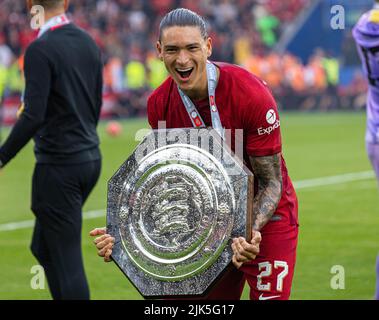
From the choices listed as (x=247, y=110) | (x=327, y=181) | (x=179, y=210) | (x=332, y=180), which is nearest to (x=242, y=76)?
(x=247, y=110)

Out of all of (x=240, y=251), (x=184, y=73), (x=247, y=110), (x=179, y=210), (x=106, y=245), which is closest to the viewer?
(x=240, y=251)

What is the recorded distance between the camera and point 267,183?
4.77 m

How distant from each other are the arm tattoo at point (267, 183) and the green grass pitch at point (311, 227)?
10.8 feet

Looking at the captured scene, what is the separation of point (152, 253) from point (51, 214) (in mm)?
2294

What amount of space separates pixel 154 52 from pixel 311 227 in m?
21.0

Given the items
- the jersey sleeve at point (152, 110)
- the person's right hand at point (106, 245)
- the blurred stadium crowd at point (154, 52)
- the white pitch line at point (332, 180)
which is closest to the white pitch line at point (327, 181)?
the white pitch line at point (332, 180)

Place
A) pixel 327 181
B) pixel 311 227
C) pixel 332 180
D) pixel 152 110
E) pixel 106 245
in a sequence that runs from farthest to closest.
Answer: pixel 332 180, pixel 327 181, pixel 311 227, pixel 152 110, pixel 106 245

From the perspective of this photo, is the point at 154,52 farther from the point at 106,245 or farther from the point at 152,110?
the point at 106,245

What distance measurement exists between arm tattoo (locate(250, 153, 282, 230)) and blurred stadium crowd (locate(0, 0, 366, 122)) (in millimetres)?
21310

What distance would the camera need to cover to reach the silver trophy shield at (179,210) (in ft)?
13.1

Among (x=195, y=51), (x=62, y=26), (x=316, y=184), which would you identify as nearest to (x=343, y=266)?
(x=62, y=26)

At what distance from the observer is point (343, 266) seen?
9086 mm

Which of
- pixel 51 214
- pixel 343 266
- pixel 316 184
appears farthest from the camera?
pixel 316 184

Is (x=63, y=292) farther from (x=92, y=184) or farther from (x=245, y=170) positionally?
(x=245, y=170)
